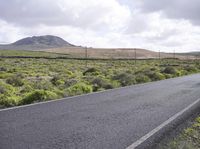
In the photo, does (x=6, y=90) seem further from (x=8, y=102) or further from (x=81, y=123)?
(x=81, y=123)

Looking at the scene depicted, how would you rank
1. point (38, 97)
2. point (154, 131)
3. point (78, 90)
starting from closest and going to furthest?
point (154, 131) < point (38, 97) < point (78, 90)

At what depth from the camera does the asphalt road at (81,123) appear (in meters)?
6.33

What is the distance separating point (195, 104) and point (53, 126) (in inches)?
250

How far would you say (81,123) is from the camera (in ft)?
26.6

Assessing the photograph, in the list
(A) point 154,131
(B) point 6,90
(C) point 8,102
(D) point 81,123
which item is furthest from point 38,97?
(A) point 154,131

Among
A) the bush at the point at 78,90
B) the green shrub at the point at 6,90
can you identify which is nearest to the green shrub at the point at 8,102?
the green shrub at the point at 6,90

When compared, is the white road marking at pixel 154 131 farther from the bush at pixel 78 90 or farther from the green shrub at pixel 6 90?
the green shrub at pixel 6 90

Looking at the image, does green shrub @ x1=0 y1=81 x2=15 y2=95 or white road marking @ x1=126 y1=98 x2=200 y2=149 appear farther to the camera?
green shrub @ x1=0 y1=81 x2=15 y2=95

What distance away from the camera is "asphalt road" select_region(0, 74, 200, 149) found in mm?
6332

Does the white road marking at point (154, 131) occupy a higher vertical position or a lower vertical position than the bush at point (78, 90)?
higher

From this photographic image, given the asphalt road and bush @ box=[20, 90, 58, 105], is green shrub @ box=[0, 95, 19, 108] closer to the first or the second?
bush @ box=[20, 90, 58, 105]

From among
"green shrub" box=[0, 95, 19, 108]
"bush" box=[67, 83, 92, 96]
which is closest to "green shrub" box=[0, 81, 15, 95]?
"green shrub" box=[0, 95, 19, 108]

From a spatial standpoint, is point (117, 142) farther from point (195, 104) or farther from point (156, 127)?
point (195, 104)

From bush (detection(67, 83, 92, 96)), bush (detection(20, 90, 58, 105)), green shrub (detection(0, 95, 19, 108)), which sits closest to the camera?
green shrub (detection(0, 95, 19, 108))
